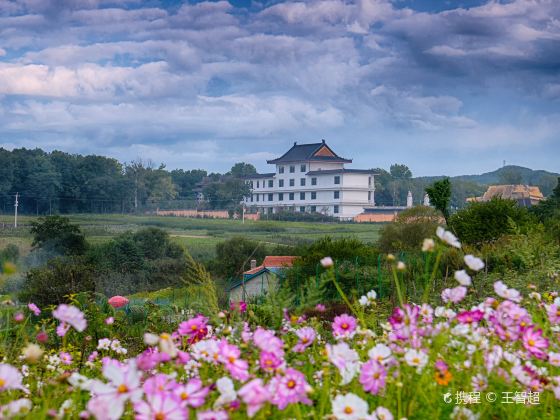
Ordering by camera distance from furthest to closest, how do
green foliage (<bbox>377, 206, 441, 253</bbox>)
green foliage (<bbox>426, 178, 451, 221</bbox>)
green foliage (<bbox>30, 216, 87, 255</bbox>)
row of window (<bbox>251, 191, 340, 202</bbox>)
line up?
row of window (<bbox>251, 191, 340, 202</bbox>)
green foliage (<bbox>30, 216, 87, 255</bbox>)
green foliage (<bbox>377, 206, 441, 253</bbox>)
green foliage (<bbox>426, 178, 451, 221</bbox>)

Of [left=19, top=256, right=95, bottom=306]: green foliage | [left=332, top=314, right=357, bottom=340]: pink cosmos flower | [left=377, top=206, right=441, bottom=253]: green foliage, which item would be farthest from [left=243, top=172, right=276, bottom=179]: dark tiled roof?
[left=332, top=314, right=357, bottom=340]: pink cosmos flower

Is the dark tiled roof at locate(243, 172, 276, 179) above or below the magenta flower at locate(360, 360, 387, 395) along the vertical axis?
above

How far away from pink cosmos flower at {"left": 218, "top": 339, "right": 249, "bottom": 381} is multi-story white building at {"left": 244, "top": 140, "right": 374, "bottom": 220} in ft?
146

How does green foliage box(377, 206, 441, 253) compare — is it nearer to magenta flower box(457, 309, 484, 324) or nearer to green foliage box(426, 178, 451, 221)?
green foliage box(426, 178, 451, 221)

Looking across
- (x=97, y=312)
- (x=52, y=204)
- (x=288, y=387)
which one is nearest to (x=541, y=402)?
(x=288, y=387)

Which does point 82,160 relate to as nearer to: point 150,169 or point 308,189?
point 150,169

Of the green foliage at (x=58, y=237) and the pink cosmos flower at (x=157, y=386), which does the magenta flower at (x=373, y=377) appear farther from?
the green foliage at (x=58, y=237)

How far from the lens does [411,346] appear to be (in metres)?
1.79

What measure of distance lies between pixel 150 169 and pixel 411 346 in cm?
4185

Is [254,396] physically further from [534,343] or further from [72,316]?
[534,343]

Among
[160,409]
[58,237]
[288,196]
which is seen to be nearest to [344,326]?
[160,409]

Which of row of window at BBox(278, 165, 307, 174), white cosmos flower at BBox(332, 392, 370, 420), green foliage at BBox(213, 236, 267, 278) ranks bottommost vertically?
green foliage at BBox(213, 236, 267, 278)

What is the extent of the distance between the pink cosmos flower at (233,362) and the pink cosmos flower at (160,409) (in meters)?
0.29

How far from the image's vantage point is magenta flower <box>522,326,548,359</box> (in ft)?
6.01
